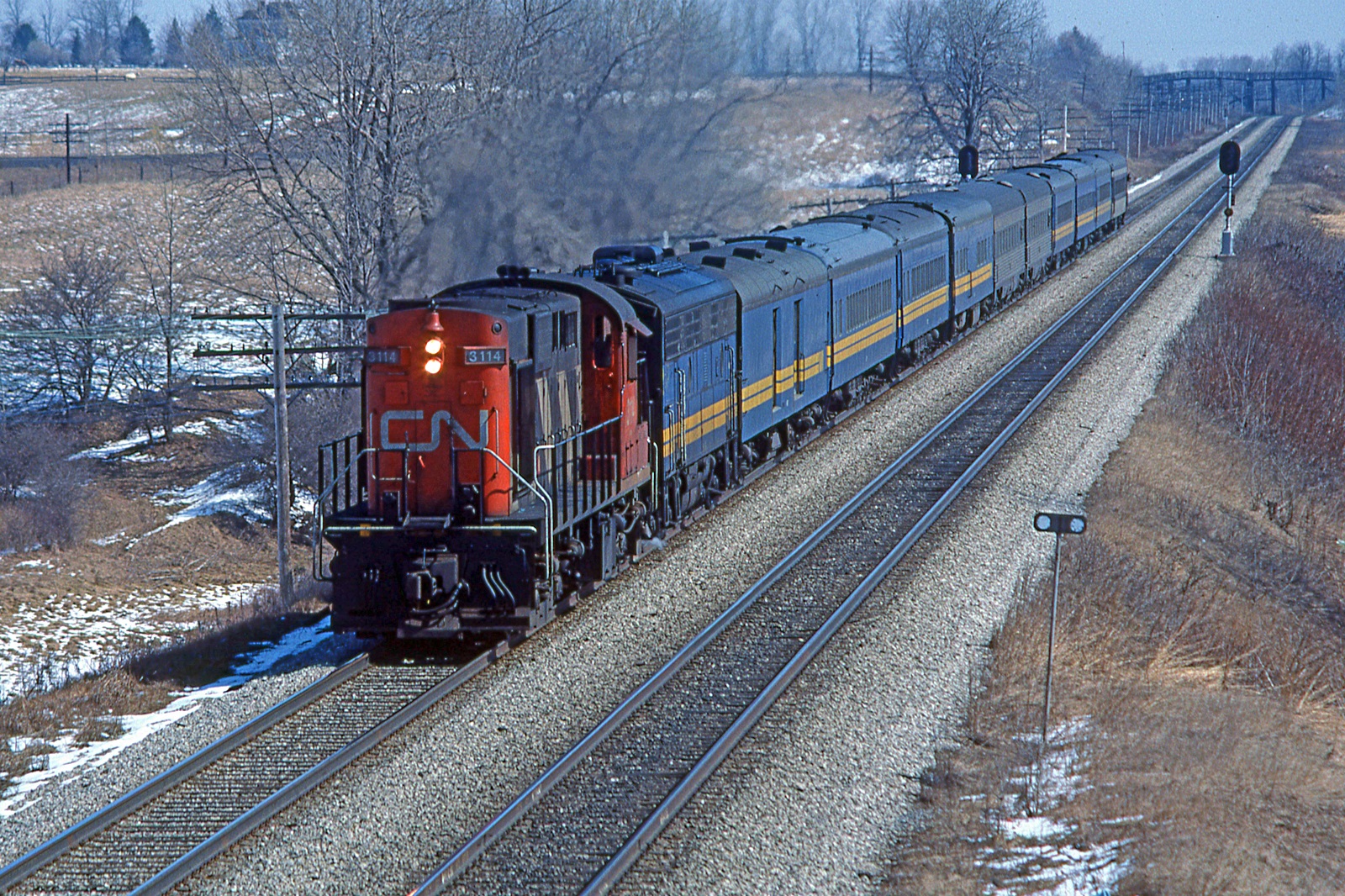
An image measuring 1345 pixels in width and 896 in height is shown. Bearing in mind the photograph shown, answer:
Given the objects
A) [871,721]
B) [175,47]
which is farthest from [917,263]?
[175,47]

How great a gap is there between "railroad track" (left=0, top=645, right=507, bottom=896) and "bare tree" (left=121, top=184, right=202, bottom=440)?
16.6 metres

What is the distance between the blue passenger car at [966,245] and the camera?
34094 millimetres

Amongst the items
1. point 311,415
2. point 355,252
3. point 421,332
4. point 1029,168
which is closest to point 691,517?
point 421,332

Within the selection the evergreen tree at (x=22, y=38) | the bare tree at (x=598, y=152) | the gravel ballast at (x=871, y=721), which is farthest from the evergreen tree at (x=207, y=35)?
the evergreen tree at (x=22, y=38)

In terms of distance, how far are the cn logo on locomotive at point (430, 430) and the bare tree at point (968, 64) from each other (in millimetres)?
74083

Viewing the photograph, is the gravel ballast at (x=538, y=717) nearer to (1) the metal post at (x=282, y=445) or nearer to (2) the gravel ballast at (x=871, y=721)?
(2) the gravel ballast at (x=871, y=721)

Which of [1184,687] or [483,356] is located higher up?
[483,356]

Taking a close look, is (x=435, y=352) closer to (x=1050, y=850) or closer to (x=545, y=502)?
(x=545, y=502)

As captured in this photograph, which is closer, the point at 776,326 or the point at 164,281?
the point at 776,326

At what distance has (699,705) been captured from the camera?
42.0 ft

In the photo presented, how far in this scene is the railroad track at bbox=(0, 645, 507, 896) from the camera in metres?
9.66

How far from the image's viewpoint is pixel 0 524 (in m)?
31.7

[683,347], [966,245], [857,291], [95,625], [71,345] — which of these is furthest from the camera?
[71,345]

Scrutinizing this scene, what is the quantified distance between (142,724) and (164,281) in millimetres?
42860
